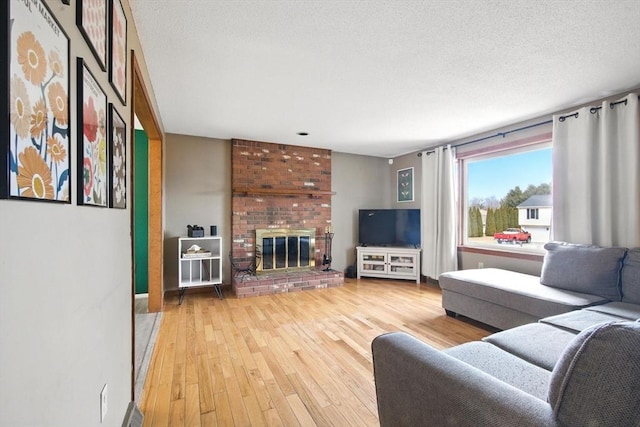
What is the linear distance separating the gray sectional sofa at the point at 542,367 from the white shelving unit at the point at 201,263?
3127 mm

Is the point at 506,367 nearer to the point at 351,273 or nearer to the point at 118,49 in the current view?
the point at 118,49

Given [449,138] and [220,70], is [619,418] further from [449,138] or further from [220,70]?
[449,138]

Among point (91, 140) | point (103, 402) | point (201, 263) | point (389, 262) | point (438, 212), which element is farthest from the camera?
point (389, 262)

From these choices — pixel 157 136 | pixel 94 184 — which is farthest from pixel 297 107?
pixel 94 184

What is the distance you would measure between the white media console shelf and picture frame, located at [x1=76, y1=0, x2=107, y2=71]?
4557 millimetres

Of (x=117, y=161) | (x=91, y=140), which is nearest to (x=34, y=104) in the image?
(x=91, y=140)

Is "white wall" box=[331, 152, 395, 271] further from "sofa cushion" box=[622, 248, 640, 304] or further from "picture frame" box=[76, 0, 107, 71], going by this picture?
"picture frame" box=[76, 0, 107, 71]

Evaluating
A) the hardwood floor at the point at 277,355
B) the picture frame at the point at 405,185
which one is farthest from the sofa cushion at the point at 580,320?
the picture frame at the point at 405,185

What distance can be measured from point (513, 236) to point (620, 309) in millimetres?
1686

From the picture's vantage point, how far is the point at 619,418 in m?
0.70

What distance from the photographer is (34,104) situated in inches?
25.2

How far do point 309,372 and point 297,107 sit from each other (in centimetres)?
250

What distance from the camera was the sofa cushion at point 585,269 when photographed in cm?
243

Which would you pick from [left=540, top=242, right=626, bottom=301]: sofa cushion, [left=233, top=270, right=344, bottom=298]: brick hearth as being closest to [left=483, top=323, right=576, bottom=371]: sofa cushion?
[left=540, top=242, right=626, bottom=301]: sofa cushion
